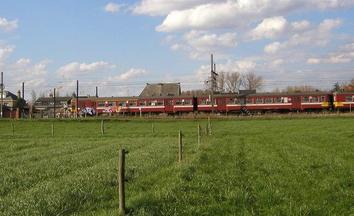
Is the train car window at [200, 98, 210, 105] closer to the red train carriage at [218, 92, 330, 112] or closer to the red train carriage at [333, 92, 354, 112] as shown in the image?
the red train carriage at [218, 92, 330, 112]

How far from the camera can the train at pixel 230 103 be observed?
82375 mm

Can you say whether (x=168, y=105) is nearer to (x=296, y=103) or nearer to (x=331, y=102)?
(x=296, y=103)

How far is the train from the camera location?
8238 cm

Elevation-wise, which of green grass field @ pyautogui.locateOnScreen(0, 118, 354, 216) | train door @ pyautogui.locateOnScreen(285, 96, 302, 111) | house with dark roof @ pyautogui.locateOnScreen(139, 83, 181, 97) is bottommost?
green grass field @ pyautogui.locateOnScreen(0, 118, 354, 216)

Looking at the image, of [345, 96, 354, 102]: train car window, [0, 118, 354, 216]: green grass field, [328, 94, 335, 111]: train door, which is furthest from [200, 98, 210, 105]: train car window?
[0, 118, 354, 216]: green grass field

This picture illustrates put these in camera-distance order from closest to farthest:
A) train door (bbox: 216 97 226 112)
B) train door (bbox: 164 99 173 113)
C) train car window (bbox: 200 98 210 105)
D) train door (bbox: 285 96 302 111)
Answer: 1. train door (bbox: 285 96 302 111)
2. train car window (bbox: 200 98 210 105)
3. train door (bbox: 216 97 226 112)
4. train door (bbox: 164 99 173 113)

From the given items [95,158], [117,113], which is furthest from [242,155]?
[117,113]

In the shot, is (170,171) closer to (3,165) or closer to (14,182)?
(14,182)

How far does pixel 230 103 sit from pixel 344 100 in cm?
1826

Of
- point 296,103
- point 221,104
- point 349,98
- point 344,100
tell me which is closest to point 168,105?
point 221,104

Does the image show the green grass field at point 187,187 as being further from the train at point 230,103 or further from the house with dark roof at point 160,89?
the house with dark roof at point 160,89

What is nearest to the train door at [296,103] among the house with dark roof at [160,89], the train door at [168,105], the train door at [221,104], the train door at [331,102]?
the train door at [331,102]

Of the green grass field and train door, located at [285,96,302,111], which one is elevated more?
train door, located at [285,96,302,111]

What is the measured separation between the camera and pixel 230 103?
87.1 metres
